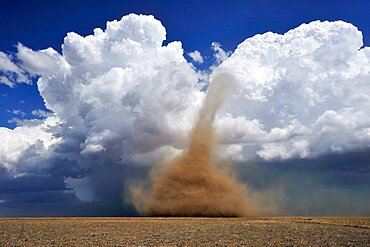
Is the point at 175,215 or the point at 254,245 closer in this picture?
the point at 254,245

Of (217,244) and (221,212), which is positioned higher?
(221,212)

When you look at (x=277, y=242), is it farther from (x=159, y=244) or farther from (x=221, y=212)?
(x=221, y=212)

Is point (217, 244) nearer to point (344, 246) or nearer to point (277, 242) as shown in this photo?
point (277, 242)

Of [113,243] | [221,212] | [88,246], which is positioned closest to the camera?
[88,246]

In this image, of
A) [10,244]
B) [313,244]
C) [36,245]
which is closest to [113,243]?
[36,245]

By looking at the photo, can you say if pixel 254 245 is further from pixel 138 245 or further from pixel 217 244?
pixel 138 245

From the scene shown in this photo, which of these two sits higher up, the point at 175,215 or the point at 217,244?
the point at 175,215

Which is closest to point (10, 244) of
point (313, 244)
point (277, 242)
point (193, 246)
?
point (193, 246)

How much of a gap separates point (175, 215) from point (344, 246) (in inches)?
4356

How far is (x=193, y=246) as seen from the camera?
144 ft

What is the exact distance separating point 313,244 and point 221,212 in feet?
346

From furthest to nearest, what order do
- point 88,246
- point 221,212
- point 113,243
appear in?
point 221,212 < point 113,243 < point 88,246

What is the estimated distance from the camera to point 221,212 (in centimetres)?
15125

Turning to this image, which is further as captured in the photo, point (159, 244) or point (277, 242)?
point (277, 242)
